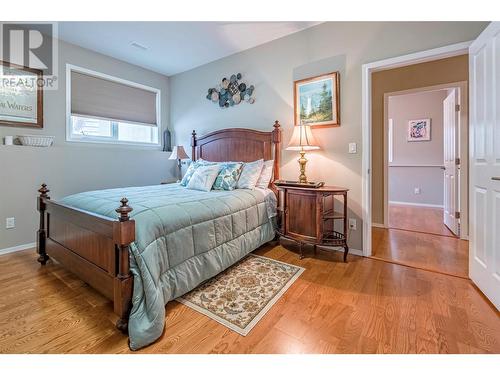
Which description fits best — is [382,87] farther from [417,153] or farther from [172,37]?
[172,37]

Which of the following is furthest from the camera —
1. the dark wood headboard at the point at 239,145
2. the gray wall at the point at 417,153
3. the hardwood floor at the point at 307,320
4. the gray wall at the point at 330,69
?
the gray wall at the point at 417,153

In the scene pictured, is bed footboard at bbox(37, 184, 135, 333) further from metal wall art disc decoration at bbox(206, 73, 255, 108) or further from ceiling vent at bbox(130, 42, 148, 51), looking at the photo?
metal wall art disc decoration at bbox(206, 73, 255, 108)

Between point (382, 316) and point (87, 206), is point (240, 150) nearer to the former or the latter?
point (87, 206)

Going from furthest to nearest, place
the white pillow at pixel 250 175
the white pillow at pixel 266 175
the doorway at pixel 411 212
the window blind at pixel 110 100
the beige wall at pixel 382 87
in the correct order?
the beige wall at pixel 382 87
the window blind at pixel 110 100
the white pillow at pixel 266 175
the white pillow at pixel 250 175
the doorway at pixel 411 212

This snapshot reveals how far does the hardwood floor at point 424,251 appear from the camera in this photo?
7.66ft

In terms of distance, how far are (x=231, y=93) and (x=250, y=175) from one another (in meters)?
1.45

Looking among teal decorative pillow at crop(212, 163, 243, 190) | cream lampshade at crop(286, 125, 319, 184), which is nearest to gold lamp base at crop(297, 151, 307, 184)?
cream lampshade at crop(286, 125, 319, 184)

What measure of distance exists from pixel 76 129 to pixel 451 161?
5.40 metres

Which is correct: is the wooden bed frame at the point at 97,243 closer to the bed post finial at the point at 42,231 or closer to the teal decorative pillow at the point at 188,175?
the bed post finial at the point at 42,231

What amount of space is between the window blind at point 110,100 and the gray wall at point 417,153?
16.1 ft

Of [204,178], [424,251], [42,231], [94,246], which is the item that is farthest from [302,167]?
[42,231]

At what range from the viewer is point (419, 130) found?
534 cm

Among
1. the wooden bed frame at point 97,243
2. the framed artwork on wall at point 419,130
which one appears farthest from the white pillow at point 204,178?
the framed artwork on wall at point 419,130
